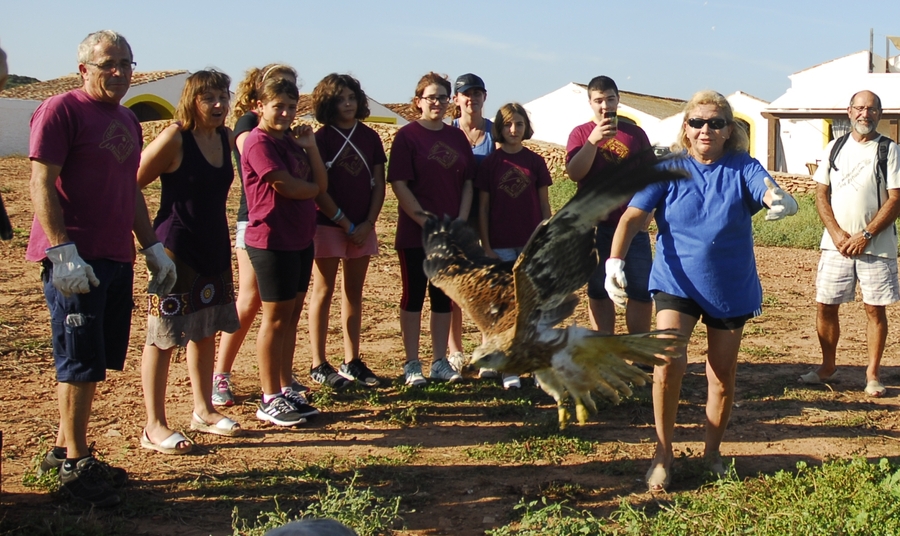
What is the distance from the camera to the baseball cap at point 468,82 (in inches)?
257

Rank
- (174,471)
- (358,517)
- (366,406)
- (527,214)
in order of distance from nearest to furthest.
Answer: (358,517), (174,471), (366,406), (527,214)

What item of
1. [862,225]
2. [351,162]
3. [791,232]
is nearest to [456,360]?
[351,162]

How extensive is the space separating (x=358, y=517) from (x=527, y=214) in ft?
10.1

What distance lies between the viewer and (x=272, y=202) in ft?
17.9

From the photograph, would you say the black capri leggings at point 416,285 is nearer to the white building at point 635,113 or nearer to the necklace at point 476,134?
the necklace at point 476,134

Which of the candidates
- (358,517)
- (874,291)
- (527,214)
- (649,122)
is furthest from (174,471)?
(649,122)

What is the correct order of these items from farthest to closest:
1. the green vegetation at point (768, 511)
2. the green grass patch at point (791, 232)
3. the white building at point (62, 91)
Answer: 1. the white building at point (62, 91)
2. the green grass patch at point (791, 232)
3. the green vegetation at point (768, 511)

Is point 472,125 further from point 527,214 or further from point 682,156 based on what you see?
point 682,156

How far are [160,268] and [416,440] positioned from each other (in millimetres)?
1867

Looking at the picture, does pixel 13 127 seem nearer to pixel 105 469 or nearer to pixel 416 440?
pixel 416 440

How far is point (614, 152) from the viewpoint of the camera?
6199 millimetres

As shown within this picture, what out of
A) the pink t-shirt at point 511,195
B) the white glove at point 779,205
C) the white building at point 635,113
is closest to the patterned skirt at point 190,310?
the pink t-shirt at point 511,195

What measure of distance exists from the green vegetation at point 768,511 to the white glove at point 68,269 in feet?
7.43

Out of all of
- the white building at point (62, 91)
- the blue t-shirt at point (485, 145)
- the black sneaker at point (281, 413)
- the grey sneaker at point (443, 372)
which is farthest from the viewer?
the white building at point (62, 91)
